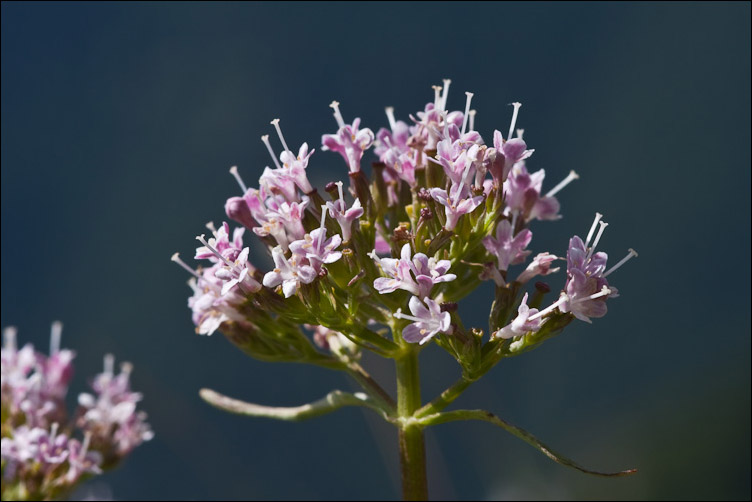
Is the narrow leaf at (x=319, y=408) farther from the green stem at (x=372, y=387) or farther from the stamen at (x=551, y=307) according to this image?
the stamen at (x=551, y=307)

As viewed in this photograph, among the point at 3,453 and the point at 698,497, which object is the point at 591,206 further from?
the point at 3,453

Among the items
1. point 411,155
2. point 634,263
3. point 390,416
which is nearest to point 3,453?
point 390,416

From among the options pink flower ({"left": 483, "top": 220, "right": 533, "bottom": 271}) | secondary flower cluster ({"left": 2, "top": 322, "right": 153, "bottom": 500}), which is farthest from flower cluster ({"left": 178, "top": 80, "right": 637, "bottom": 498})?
secondary flower cluster ({"left": 2, "top": 322, "right": 153, "bottom": 500})

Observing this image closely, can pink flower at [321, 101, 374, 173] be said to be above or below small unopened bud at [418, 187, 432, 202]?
above

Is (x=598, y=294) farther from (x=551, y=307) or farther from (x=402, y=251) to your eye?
(x=402, y=251)

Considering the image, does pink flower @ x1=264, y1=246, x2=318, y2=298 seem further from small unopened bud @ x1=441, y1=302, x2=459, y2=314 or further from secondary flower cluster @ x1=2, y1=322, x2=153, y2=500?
secondary flower cluster @ x1=2, y1=322, x2=153, y2=500

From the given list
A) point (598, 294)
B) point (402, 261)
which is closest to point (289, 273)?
point (402, 261)
